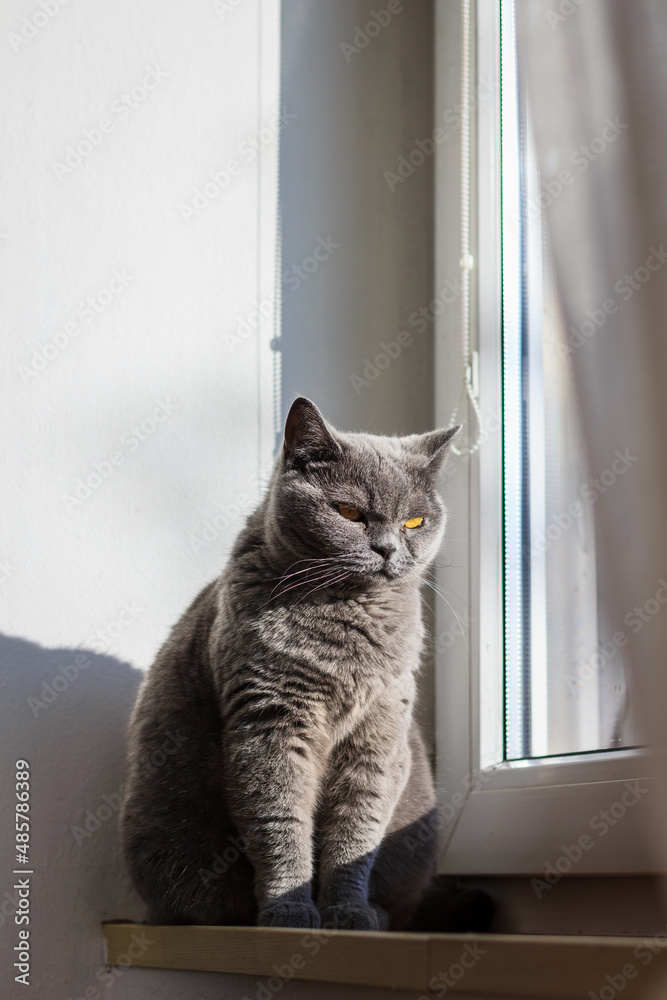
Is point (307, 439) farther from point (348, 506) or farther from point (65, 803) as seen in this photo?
point (65, 803)

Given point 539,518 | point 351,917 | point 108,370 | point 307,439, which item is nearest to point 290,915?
point 351,917

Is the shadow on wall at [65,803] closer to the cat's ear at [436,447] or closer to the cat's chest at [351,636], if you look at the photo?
the cat's chest at [351,636]

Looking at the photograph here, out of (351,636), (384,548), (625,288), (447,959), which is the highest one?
(625,288)

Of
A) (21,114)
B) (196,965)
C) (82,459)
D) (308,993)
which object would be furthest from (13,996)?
(21,114)

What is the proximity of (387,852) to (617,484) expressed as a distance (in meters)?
0.82

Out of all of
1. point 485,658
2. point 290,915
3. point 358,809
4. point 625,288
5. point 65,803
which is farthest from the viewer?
point 485,658

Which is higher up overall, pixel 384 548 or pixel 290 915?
pixel 384 548

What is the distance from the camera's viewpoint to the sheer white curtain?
58 centimetres

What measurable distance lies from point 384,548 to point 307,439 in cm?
19

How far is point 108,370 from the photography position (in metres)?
1.54

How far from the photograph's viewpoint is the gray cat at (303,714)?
43.6 inches

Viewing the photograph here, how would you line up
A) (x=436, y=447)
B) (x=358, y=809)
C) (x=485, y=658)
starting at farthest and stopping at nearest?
(x=485, y=658)
(x=436, y=447)
(x=358, y=809)

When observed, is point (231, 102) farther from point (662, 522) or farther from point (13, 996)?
point (13, 996)

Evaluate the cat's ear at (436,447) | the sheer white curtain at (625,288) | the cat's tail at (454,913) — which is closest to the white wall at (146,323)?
the cat's tail at (454,913)
